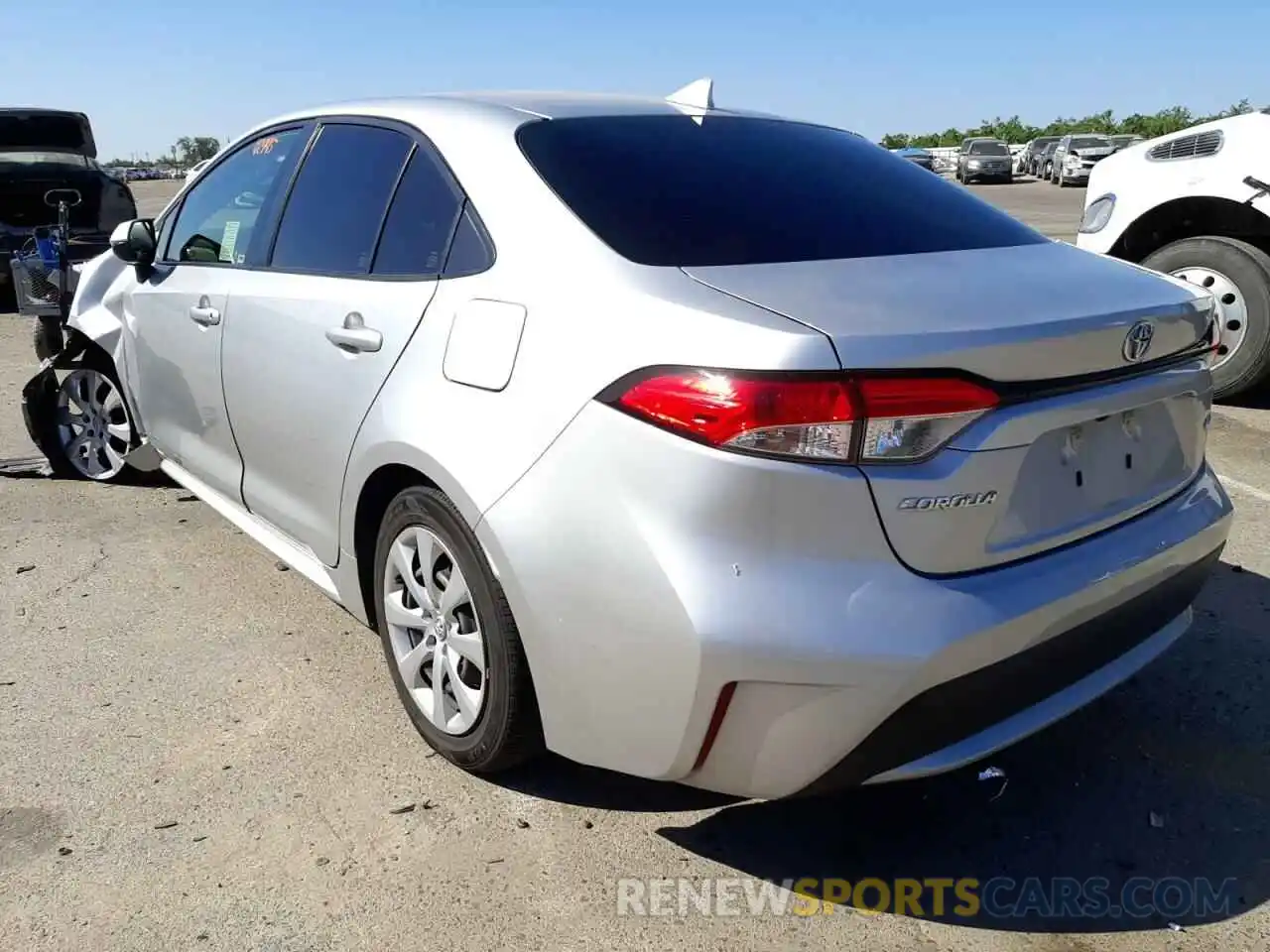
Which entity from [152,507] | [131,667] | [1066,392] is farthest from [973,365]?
[152,507]

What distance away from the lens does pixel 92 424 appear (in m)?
5.20

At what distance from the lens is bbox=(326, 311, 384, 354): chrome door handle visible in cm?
278

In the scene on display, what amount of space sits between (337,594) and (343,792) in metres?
0.61

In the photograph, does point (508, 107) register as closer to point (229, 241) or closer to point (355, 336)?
point (355, 336)

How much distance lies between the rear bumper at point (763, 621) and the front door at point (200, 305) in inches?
69.5

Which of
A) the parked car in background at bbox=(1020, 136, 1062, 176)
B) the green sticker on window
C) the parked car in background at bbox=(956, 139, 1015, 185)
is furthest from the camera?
the parked car in background at bbox=(1020, 136, 1062, 176)

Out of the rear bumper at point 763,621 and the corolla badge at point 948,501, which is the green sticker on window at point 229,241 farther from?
the corolla badge at point 948,501

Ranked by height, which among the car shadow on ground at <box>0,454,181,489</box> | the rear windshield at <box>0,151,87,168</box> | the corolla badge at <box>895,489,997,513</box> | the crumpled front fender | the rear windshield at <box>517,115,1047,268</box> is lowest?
the car shadow on ground at <box>0,454,181,489</box>

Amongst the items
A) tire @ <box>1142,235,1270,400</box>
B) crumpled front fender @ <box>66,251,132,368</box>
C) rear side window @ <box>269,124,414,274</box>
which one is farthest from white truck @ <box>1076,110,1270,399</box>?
crumpled front fender @ <box>66,251,132,368</box>

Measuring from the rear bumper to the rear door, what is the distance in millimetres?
739

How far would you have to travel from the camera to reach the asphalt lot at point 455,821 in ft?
7.52

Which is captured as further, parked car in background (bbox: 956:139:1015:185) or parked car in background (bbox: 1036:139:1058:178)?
parked car in background (bbox: 1036:139:1058:178)

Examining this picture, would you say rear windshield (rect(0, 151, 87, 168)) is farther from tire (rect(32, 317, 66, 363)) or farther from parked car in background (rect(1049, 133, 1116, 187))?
parked car in background (rect(1049, 133, 1116, 187))

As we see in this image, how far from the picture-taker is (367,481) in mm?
2824
